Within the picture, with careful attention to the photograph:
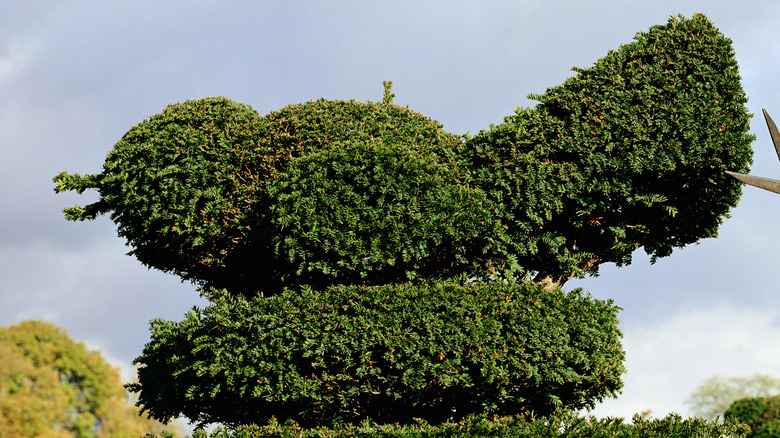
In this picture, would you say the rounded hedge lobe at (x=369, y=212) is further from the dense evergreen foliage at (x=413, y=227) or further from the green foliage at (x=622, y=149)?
the green foliage at (x=622, y=149)

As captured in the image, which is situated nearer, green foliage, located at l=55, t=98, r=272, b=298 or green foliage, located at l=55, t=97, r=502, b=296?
green foliage, located at l=55, t=97, r=502, b=296

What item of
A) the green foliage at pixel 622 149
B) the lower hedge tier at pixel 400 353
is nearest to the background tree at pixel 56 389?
the lower hedge tier at pixel 400 353

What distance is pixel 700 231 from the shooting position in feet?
35.5

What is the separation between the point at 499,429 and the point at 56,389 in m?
22.2

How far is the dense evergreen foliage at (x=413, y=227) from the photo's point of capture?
817 cm

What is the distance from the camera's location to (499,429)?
25.5 feet

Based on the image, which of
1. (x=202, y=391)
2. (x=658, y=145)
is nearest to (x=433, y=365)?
(x=202, y=391)

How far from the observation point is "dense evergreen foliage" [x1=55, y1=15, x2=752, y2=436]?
817 cm

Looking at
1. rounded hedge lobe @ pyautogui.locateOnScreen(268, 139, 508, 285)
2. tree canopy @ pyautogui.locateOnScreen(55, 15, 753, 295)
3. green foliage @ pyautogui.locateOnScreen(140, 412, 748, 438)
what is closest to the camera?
green foliage @ pyautogui.locateOnScreen(140, 412, 748, 438)

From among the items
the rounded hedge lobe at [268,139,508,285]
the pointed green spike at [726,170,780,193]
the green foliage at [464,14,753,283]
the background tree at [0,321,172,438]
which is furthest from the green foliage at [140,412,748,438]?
the background tree at [0,321,172,438]

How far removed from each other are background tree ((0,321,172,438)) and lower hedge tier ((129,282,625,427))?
62.0 ft

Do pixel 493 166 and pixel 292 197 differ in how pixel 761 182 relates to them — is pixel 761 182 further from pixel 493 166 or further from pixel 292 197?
pixel 292 197

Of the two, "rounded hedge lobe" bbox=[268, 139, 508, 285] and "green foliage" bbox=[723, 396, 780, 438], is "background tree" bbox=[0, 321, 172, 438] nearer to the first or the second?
"rounded hedge lobe" bbox=[268, 139, 508, 285]

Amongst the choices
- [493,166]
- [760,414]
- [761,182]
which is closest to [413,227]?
[493,166]
